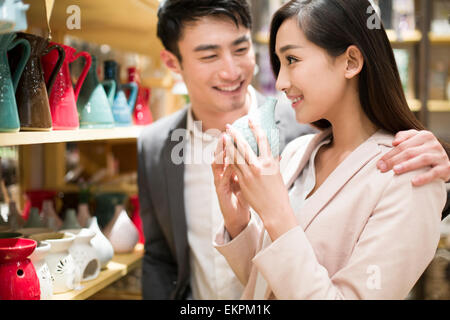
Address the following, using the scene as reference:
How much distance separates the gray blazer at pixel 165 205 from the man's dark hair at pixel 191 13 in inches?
12.1

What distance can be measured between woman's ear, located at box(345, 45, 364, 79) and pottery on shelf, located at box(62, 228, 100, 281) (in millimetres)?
860

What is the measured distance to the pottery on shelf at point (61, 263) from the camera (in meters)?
1.13

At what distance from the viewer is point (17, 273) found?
938 mm

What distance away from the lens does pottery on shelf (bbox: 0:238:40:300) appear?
0.92 meters

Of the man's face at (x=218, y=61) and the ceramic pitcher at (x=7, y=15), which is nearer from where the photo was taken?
the ceramic pitcher at (x=7, y=15)

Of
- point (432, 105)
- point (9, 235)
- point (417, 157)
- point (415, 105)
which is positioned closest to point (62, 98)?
point (9, 235)

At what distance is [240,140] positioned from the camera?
2.90 ft

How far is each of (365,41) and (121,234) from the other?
1.12 metres

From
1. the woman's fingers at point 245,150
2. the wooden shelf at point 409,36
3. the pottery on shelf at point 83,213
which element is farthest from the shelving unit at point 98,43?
the wooden shelf at point 409,36

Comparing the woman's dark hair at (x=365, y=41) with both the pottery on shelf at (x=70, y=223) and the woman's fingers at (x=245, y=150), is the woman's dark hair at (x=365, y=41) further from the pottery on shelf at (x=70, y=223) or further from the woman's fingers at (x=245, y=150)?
the pottery on shelf at (x=70, y=223)

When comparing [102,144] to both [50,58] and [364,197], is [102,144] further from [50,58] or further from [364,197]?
[364,197]

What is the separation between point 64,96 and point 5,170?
2.56 feet

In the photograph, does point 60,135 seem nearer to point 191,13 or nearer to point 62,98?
point 62,98

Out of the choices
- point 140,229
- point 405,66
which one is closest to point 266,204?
point 140,229
